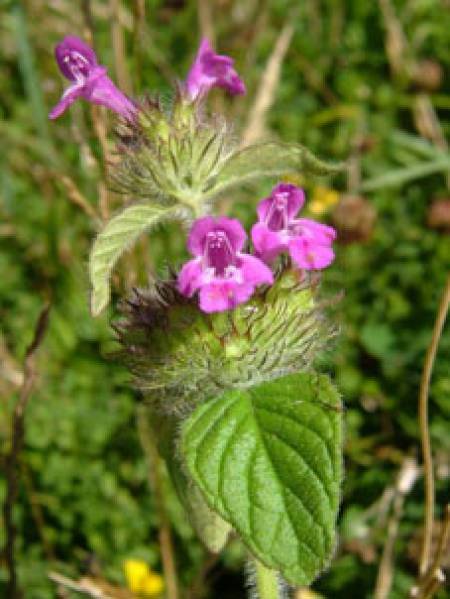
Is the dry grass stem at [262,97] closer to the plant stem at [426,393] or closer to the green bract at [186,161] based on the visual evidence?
the plant stem at [426,393]

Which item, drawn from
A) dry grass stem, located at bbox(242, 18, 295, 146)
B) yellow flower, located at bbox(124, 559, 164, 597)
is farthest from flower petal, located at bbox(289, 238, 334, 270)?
dry grass stem, located at bbox(242, 18, 295, 146)

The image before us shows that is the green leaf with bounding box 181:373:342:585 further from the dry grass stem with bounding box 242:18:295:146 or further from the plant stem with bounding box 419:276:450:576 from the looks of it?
the dry grass stem with bounding box 242:18:295:146

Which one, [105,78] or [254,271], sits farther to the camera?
[105,78]

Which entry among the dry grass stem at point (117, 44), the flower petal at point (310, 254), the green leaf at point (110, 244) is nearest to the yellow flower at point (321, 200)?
the dry grass stem at point (117, 44)

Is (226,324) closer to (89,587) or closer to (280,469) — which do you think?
(280,469)

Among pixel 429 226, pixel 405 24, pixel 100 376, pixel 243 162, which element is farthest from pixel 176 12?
pixel 243 162

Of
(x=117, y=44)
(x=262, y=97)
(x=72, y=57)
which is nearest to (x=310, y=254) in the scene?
(x=72, y=57)
